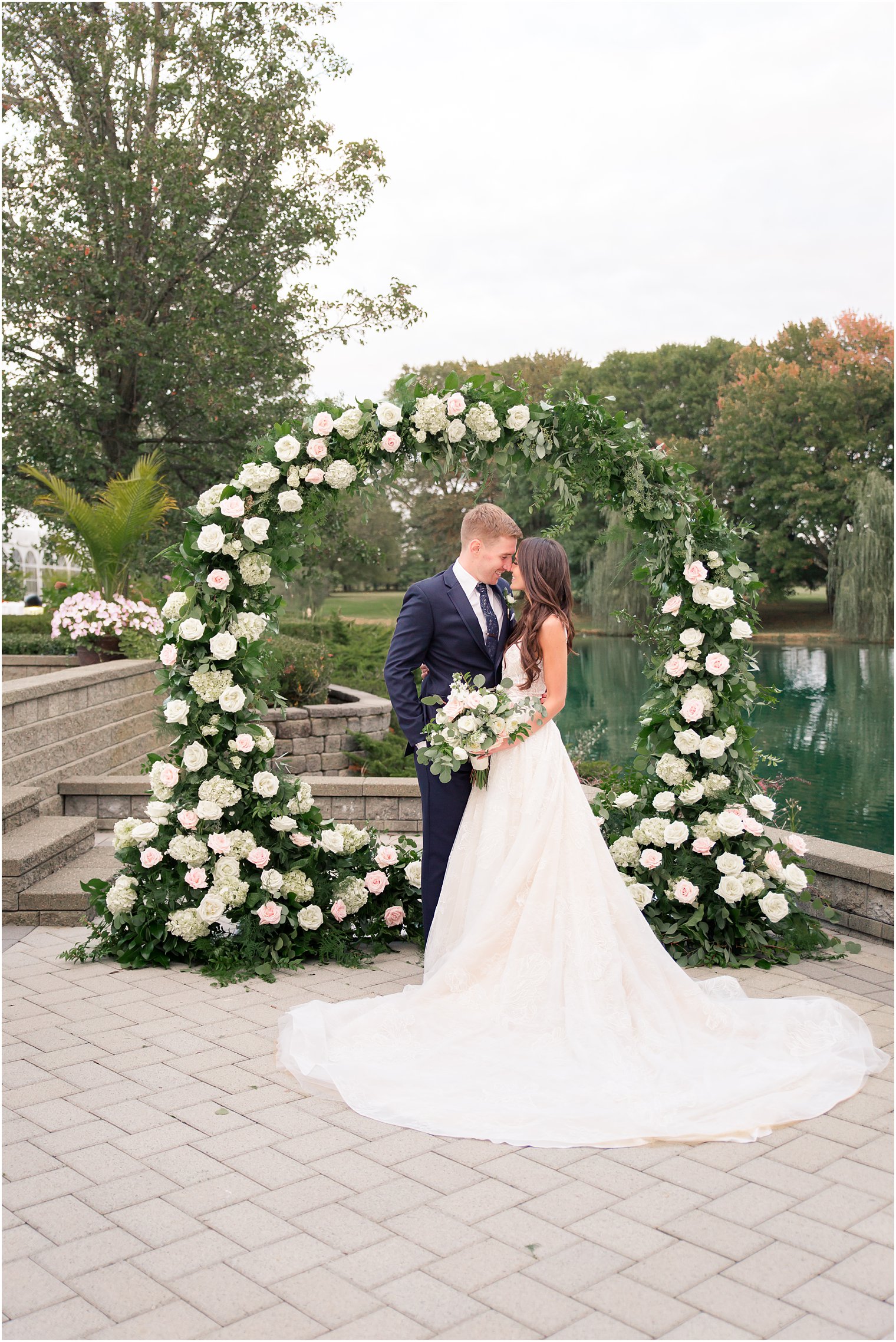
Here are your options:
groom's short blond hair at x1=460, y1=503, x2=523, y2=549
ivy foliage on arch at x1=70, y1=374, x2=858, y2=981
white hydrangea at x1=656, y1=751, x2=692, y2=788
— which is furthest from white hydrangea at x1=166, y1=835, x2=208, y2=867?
white hydrangea at x1=656, y1=751, x2=692, y2=788

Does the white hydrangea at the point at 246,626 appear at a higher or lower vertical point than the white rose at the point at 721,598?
lower

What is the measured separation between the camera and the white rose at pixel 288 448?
544cm

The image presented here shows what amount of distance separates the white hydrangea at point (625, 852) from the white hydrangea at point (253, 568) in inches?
92.3

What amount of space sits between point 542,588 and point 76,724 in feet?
16.7

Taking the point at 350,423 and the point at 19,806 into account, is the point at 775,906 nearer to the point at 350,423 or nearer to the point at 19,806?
the point at 350,423

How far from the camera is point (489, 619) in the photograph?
5141 millimetres

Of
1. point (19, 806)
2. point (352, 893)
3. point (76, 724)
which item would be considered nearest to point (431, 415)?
point (352, 893)

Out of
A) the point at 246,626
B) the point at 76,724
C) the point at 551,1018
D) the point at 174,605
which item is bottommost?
the point at 551,1018

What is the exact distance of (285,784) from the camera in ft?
18.9

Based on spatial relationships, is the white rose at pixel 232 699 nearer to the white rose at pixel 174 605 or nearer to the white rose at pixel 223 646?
the white rose at pixel 223 646

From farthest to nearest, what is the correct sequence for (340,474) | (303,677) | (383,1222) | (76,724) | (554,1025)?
(303,677)
(76,724)
(340,474)
(554,1025)
(383,1222)

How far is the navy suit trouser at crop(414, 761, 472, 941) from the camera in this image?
5.09m

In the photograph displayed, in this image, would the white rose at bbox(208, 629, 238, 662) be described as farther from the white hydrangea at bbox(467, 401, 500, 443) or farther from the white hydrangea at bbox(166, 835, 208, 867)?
the white hydrangea at bbox(467, 401, 500, 443)

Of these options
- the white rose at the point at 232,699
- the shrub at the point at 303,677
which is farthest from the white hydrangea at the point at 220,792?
the shrub at the point at 303,677
